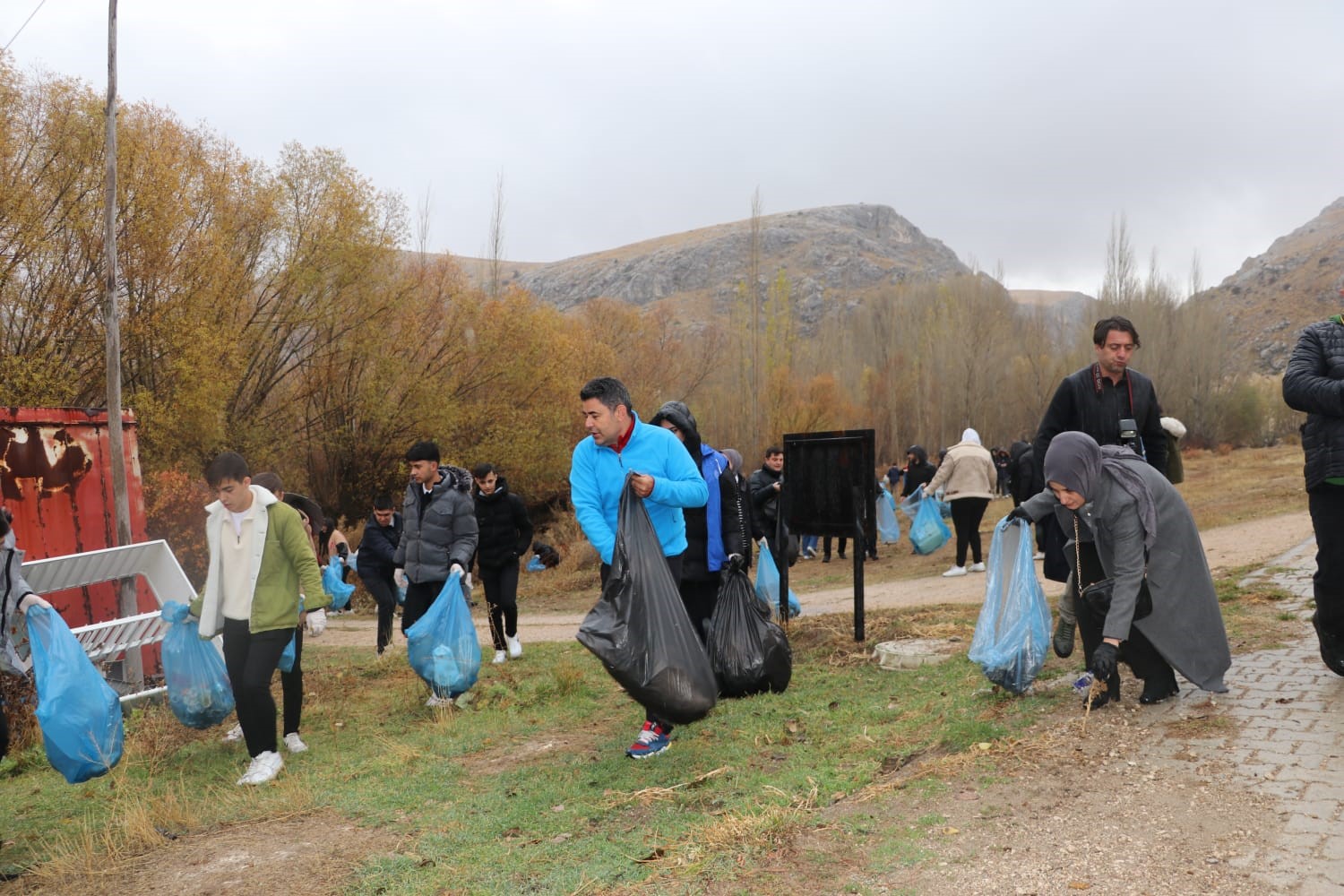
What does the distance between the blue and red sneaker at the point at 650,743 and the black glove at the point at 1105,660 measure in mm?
2038

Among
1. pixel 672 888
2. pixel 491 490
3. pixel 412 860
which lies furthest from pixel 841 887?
pixel 491 490

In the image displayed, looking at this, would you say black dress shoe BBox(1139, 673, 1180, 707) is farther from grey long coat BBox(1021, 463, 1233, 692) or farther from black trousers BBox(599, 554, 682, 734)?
black trousers BBox(599, 554, 682, 734)

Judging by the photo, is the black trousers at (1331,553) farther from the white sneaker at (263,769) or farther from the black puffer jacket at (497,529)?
the black puffer jacket at (497,529)

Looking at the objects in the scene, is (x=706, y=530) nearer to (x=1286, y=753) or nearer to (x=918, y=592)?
(x=1286, y=753)

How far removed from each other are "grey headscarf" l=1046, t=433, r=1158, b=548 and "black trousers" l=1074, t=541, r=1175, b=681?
1.04ft

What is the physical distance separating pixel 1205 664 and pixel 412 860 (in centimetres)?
352

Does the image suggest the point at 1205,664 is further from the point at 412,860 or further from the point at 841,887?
the point at 412,860

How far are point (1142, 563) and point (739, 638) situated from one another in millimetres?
2109

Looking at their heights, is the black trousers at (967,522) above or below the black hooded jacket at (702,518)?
below

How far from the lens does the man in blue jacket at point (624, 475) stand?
466 cm

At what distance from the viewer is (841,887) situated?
3127mm

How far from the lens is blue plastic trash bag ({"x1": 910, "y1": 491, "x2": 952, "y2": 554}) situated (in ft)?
47.6

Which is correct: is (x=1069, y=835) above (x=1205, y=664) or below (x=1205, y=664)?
below

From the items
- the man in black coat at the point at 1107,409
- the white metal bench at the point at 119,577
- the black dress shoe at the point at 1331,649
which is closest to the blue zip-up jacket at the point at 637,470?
the man in black coat at the point at 1107,409
